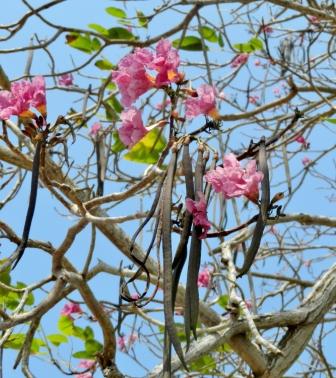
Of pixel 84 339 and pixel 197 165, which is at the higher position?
pixel 84 339

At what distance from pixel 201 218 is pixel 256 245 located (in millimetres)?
65

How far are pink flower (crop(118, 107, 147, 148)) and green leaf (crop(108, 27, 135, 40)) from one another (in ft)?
3.74

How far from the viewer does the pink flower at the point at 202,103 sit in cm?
96

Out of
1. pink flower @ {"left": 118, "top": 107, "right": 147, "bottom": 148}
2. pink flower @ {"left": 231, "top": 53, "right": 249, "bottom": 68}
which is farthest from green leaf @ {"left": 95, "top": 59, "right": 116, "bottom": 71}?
pink flower @ {"left": 118, "top": 107, "right": 147, "bottom": 148}

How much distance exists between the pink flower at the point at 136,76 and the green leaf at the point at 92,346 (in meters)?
1.35

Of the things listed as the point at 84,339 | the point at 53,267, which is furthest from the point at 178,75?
the point at 84,339

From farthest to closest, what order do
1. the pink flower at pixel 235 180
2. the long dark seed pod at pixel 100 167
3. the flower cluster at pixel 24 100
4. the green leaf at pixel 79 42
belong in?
the green leaf at pixel 79 42 < the long dark seed pod at pixel 100 167 < the flower cluster at pixel 24 100 < the pink flower at pixel 235 180

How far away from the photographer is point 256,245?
0.74 metres

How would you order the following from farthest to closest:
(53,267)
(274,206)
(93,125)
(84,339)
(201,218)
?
(93,125) → (84,339) → (53,267) → (274,206) → (201,218)

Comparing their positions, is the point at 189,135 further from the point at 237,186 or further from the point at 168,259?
the point at 168,259

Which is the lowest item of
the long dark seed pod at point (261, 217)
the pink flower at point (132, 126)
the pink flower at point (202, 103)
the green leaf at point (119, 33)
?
the long dark seed pod at point (261, 217)

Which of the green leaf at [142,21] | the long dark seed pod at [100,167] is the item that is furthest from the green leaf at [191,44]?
the long dark seed pod at [100,167]

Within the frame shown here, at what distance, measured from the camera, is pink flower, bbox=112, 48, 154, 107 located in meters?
0.92

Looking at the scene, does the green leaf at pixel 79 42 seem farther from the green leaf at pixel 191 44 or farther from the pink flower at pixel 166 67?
the pink flower at pixel 166 67
